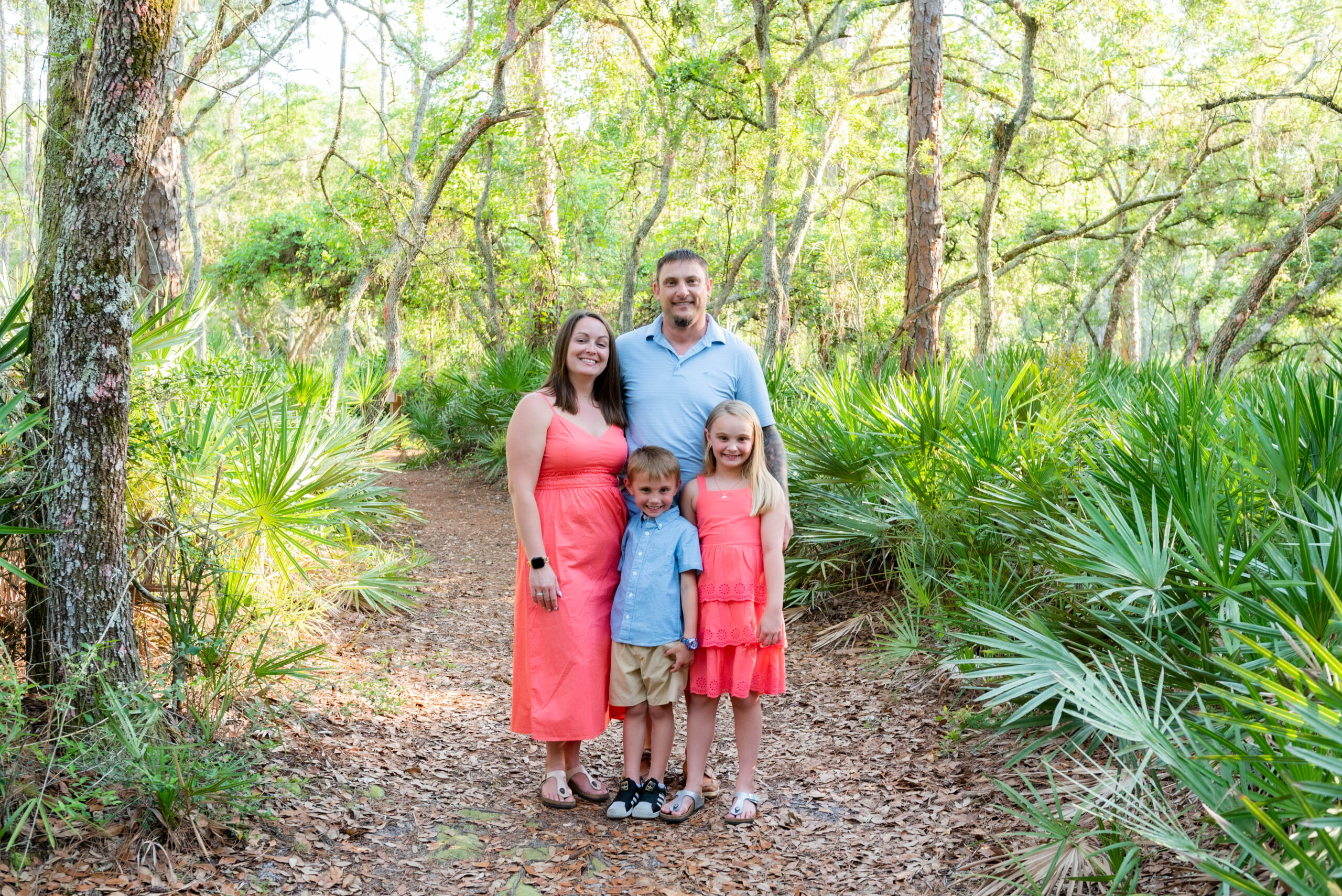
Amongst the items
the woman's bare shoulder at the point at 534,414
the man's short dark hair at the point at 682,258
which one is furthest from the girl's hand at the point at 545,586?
the man's short dark hair at the point at 682,258

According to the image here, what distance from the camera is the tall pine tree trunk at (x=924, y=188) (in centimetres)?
965

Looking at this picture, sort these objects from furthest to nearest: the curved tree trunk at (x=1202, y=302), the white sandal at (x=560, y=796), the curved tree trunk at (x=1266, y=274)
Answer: the curved tree trunk at (x=1202, y=302), the curved tree trunk at (x=1266, y=274), the white sandal at (x=560, y=796)

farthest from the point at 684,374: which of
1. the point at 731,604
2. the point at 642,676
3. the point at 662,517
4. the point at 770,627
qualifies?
the point at 642,676

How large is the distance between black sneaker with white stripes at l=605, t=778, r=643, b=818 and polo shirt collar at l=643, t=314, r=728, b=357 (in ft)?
5.66

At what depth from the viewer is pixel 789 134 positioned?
11234 millimetres

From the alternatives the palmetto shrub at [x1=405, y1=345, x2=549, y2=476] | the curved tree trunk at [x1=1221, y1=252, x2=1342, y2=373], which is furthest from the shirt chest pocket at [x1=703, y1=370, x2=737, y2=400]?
the curved tree trunk at [x1=1221, y1=252, x2=1342, y2=373]

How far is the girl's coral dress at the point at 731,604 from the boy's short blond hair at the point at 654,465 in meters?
0.15

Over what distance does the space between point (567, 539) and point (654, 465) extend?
45 centimetres

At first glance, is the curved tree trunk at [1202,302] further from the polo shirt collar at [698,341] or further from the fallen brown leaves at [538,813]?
the polo shirt collar at [698,341]

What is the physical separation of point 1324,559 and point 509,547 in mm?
7961

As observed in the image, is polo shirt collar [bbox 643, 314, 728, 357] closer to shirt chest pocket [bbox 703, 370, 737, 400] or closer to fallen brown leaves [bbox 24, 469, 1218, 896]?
shirt chest pocket [bbox 703, 370, 737, 400]

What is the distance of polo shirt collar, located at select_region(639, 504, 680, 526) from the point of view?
12.1ft

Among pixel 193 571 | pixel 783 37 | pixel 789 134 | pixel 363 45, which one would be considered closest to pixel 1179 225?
pixel 783 37

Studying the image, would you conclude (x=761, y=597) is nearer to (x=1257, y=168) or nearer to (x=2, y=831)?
(x=2, y=831)
